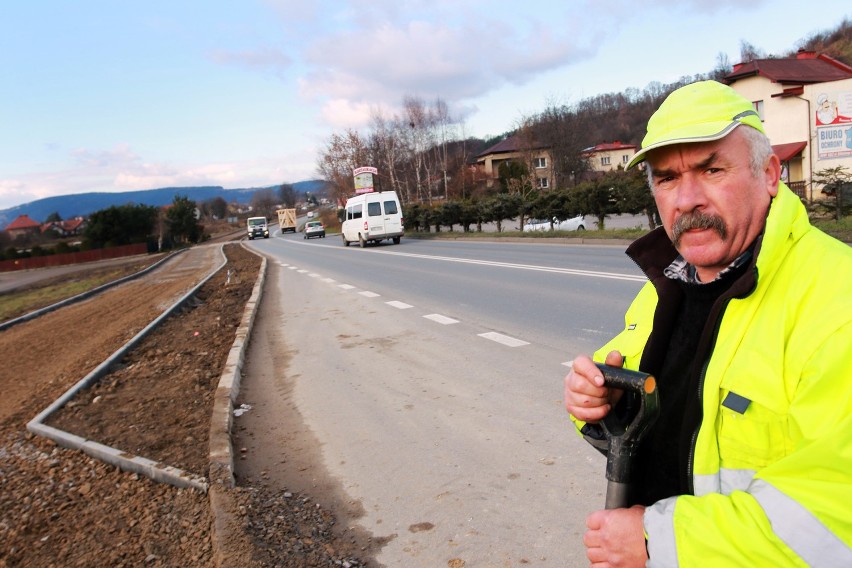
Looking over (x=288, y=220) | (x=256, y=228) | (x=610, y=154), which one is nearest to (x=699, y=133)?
(x=256, y=228)

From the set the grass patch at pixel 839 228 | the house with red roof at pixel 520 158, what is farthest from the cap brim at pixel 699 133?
the house with red roof at pixel 520 158

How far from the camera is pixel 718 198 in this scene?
1.63 metres

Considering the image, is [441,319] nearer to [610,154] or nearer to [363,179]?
[363,179]

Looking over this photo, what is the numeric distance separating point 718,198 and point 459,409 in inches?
147

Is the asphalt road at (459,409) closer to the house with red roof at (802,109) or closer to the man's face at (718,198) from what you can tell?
the man's face at (718,198)

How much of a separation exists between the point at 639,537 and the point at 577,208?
2404 centimetres

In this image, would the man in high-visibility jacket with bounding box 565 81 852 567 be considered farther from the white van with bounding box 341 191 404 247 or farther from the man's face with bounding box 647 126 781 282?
the white van with bounding box 341 191 404 247

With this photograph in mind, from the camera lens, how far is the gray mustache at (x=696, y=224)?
63.8 inches

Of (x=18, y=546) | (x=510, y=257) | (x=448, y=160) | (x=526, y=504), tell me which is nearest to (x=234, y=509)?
(x=18, y=546)

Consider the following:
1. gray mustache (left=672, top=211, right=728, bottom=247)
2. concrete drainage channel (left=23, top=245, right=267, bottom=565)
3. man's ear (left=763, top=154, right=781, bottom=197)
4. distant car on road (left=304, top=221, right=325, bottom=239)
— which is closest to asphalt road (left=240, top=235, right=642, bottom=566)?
concrete drainage channel (left=23, top=245, right=267, bottom=565)

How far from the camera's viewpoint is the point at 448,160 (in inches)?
2859

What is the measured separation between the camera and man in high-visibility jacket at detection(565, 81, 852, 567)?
3.90ft

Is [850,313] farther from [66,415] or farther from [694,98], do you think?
[66,415]

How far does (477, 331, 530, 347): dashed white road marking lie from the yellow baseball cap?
553 centimetres
